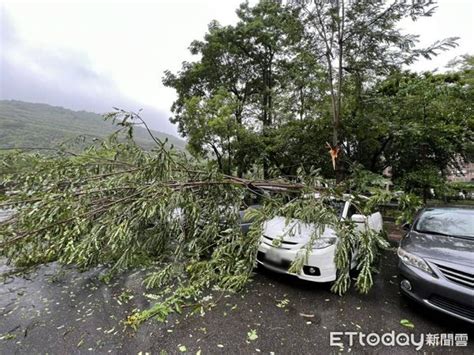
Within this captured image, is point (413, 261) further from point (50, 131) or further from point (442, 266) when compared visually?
point (50, 131)

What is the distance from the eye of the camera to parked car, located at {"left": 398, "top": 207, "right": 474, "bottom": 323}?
230 centimetres

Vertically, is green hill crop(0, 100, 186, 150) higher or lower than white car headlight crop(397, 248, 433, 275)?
higher

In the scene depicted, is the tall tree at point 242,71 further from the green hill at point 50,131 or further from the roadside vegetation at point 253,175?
the green hill at point 50,131

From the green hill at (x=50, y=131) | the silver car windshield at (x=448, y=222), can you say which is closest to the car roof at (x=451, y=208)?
the silver car windshield at (x=448, y=222)

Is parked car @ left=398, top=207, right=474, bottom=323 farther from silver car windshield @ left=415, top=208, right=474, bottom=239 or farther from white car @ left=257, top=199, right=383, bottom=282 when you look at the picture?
white car @ left=257, top=199, right=383, bottom=282

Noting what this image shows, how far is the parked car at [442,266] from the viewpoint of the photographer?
230cm

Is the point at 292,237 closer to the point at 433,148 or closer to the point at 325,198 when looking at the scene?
the point at 325,198

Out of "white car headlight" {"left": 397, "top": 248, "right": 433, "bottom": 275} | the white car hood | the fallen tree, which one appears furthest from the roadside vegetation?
"white car headlight" {"left": 397, "top": 248, "right": 433, "bottom": 275}

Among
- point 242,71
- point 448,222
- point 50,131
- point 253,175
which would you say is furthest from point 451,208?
point 50,131

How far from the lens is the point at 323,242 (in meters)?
3.21

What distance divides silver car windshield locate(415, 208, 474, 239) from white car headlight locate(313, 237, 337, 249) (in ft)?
4.14

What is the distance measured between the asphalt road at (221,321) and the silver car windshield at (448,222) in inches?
37.6

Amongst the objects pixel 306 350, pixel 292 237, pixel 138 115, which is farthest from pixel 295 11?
pixel 306 350

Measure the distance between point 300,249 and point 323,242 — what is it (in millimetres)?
416
